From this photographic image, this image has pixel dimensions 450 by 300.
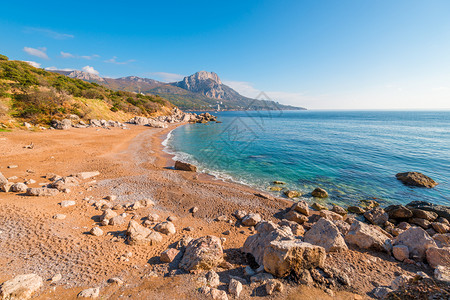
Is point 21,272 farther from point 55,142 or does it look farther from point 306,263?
point 55,142

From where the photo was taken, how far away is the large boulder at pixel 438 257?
630 cm

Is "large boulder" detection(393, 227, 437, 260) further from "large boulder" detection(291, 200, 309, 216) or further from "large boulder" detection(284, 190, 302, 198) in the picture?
"large boulder" detection(284, 190, 302, 198)

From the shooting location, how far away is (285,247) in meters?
5.40

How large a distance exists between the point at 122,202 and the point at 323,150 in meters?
31.7

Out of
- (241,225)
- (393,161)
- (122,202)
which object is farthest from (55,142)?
(393,161)

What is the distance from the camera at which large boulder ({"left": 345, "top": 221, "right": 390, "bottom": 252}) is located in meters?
7.20

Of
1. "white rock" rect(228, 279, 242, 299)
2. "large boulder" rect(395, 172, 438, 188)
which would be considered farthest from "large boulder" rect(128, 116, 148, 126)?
"large boulder" rect(395, 172, 438, 188)

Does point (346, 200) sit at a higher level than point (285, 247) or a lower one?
lower

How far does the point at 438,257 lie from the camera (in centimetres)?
644

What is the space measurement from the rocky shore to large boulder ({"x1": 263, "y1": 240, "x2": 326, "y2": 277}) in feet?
0.11

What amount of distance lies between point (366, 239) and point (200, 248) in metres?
7.35

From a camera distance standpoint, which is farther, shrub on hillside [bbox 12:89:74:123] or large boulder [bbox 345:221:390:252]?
shrub on hillside [bbox 12:89:74:123]

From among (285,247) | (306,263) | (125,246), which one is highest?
(285,247)

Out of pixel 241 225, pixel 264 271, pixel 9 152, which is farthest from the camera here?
pixel 9 152
